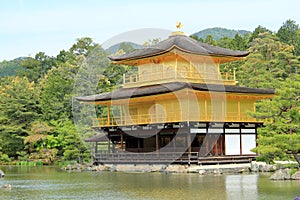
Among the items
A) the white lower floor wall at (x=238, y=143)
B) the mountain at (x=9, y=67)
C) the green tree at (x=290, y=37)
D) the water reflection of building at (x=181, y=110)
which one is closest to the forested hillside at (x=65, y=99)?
the green tree at (x=290, y=37)

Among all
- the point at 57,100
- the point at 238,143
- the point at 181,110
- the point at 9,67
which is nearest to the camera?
the point at 181,110

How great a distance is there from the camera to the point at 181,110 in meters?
28.8

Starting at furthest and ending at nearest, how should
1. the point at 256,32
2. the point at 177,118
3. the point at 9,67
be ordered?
Answer: the point at 9,67, the point at 256,32, the point at 177,118

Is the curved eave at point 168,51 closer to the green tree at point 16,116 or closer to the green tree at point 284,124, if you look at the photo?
the green tree at point 284,124

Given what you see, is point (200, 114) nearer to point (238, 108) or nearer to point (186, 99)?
point (186, 99)

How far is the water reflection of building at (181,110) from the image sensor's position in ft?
93.4

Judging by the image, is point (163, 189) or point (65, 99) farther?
point (65, 99)

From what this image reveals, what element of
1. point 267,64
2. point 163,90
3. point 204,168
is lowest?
point 204,168

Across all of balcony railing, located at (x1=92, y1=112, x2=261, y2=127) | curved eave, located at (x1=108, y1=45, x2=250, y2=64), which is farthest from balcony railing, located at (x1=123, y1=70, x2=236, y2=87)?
balcony railing, located at (x1=92, y1=112, x2=261, y2=127)

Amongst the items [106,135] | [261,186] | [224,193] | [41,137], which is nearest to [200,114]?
[106,135]

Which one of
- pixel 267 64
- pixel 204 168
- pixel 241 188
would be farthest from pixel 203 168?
pixel 267 64

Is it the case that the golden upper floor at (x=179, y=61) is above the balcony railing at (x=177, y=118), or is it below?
above

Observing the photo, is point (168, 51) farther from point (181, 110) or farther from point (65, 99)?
point (65, 99)

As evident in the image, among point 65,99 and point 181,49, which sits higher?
point 181,49
